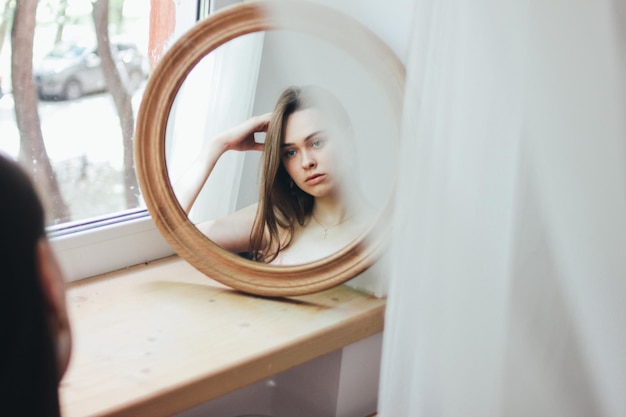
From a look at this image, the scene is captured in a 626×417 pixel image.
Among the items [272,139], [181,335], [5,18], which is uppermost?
[5,18]

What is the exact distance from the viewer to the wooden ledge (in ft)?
2.86

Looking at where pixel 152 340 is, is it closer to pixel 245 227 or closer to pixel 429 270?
pixel 245 227

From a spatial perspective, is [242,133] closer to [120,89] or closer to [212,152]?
[212,152]

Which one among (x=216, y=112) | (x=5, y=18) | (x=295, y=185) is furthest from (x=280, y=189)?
(x=5, y=18)

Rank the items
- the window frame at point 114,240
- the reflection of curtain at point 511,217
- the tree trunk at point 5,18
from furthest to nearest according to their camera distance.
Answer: the window frame at point 114,240 → the tree trunk at point 5,18 → the reflection of curtain at point 511,217

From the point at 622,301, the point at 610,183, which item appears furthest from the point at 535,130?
the point at 622,301

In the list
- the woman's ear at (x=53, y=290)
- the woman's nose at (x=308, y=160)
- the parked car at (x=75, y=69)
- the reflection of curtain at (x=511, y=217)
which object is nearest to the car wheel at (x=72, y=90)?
A: the parked car at (x=75, y=69)

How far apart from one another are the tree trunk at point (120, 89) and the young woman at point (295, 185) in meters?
0.15

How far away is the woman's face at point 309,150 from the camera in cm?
106

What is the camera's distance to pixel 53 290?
1.63 feet

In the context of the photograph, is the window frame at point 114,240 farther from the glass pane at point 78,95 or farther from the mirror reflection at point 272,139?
the mirror reflection at point 272,139

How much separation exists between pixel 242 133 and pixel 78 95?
0.77ft

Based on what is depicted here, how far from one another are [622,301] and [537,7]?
0.33 meters

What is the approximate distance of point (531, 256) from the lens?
913 millimetres
